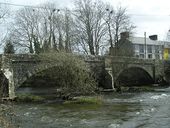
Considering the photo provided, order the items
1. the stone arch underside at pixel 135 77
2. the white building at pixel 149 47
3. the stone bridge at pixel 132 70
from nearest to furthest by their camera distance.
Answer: the stone bridge at pixel 132 70, the stone arch underside at pixel 135 77, the white building at pixel 149 47

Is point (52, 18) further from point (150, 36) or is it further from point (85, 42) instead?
point (150, 36)

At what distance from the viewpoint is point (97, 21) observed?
186 ft

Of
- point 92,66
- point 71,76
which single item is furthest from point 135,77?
point 71,76

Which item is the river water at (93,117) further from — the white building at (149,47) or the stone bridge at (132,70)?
the white building at (149,47)

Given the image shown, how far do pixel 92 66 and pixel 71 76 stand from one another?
13196 mm

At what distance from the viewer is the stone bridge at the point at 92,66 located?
3238 cm

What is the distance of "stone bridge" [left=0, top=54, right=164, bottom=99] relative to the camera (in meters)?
32.4

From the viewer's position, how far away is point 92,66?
4244 centimetres

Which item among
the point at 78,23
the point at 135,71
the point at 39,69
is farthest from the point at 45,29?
the point at 39,69

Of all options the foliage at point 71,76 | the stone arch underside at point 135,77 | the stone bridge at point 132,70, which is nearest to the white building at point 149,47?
the stone arch underside at point 135,77

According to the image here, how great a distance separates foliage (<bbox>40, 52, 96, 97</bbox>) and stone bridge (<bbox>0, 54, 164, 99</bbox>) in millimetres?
699

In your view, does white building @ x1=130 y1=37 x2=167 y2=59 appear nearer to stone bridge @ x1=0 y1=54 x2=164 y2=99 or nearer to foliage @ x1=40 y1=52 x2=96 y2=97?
stone bridge @ x1=0 y1=54 x2=164 y2=99

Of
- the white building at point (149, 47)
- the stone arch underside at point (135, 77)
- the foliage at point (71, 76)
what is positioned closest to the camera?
the foliage at point (71, 76)

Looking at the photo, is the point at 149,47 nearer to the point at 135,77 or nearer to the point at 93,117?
the point at 135,77
